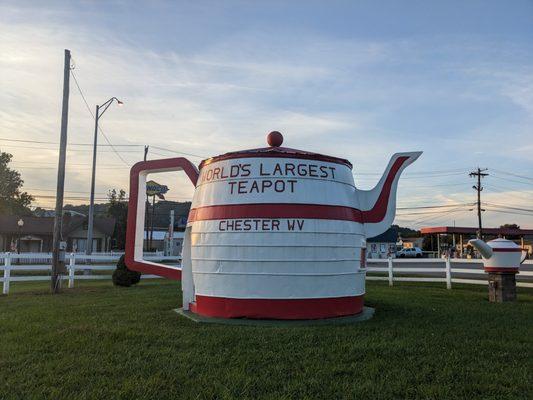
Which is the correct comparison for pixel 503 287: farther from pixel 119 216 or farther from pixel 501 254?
pixel 119 216

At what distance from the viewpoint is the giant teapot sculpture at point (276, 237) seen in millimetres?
7633

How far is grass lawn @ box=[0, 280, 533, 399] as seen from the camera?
4.42m

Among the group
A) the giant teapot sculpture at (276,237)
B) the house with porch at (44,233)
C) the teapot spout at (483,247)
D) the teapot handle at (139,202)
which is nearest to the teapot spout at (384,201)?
the giant teapot sculpture at (276,237)

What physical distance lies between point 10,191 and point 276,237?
67.1m

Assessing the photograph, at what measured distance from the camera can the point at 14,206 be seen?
65.9 metres

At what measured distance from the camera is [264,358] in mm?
5461

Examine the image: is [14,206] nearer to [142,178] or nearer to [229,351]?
[142,178]

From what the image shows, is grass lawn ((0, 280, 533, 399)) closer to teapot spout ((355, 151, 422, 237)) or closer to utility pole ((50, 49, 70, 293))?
teapot spout ((355, 151, 422, 237))

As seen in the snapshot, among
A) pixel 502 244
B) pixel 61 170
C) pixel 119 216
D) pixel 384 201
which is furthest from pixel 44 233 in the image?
pixel 384 201

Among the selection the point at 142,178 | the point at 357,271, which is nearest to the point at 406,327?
the point at 357,271

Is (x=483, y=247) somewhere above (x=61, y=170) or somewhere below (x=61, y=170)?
below

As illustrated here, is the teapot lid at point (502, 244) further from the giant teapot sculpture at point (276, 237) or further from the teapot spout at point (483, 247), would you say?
the giant teapot sculpture at point (276, 237)

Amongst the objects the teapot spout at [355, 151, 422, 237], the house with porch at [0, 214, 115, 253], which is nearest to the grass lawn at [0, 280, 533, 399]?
the teapot spout at [355, 151, 422, 237]

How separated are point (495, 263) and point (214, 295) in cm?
693
